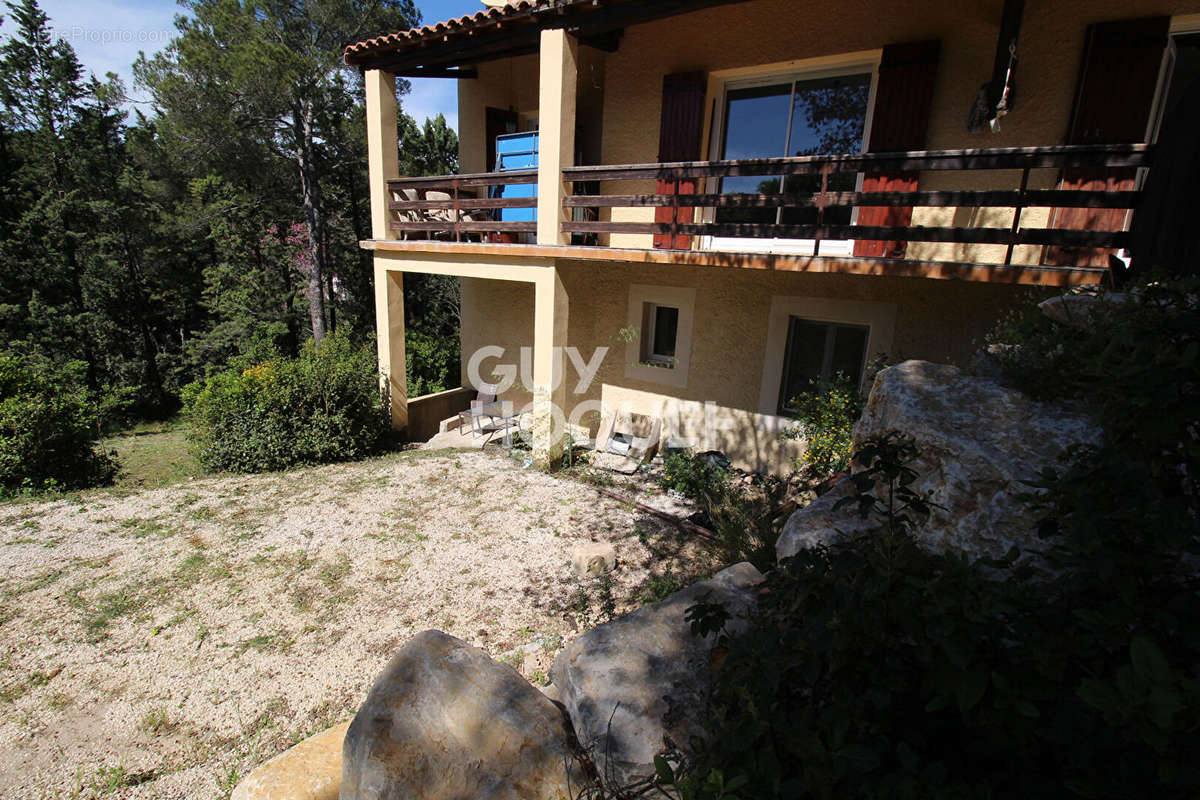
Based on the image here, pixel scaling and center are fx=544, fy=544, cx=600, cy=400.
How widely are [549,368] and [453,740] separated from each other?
5.57 meters

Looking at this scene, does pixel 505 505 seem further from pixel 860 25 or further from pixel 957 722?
pixel 860 25

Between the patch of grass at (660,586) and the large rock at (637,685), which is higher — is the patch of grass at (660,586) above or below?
below

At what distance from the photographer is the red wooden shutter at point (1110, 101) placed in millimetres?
5047

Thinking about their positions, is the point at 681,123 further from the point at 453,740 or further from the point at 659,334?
the point at 453,740

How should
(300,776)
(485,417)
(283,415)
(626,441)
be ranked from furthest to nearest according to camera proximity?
(485,417) → (626,441) → (283,415) → (300,776)

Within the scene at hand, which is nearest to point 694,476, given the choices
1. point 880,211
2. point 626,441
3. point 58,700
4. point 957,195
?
point 626,441

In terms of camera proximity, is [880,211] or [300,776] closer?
[300,776]

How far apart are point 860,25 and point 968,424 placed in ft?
18.3

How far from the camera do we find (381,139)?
8.81 m

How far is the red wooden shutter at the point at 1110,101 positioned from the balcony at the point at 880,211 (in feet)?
0.07

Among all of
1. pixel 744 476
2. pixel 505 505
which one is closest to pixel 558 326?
pixel 505 505

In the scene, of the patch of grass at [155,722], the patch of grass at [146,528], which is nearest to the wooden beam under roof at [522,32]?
the patch of grass at [146,528]

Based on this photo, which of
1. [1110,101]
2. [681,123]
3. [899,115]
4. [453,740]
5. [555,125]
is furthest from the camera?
[681,123]

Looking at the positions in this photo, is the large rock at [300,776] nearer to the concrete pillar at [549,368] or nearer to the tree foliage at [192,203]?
the concrete pillar at [549,368]
